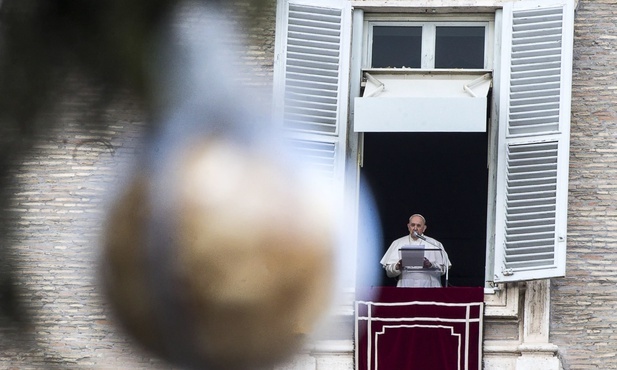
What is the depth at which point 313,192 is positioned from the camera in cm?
171

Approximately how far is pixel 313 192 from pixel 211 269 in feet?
0.52

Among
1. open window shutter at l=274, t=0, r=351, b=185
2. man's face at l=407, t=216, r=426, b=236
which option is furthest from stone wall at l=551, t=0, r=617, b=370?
open window shutter at l=274, t=0, r=351, b=185

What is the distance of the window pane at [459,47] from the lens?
909 centimetres

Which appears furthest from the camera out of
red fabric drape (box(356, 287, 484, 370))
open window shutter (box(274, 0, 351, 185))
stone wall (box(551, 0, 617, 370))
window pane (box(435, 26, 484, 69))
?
window pane (box(435, 26, 484, 69))

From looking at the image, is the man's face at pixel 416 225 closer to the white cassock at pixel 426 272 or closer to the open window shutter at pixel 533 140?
the white cassock at pixel 426 272

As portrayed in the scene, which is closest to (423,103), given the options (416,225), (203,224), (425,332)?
(416,225)

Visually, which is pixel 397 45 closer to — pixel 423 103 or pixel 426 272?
pixel 423 103

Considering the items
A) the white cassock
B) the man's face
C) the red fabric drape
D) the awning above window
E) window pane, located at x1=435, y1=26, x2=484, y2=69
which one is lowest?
the red fabric drape

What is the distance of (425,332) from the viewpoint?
855 cm

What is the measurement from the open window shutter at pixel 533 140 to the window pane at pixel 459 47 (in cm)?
25

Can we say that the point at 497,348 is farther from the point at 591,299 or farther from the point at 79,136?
the point at 79,136

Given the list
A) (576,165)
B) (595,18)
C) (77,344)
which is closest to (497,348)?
(576,165)

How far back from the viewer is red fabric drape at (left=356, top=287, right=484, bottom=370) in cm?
850

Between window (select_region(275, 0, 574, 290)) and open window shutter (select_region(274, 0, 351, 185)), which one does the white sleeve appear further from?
open window shutter (select_region(274, 0, 351, 185))
